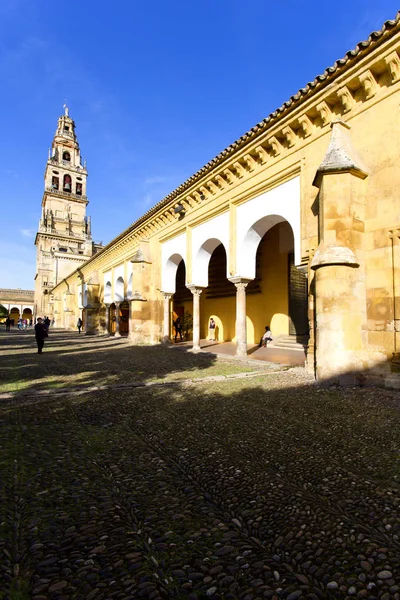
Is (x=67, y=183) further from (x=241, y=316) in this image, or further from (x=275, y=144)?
(x=275, y=144)

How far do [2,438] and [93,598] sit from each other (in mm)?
2723

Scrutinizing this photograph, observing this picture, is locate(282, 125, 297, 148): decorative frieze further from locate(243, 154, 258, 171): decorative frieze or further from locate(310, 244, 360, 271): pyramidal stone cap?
locate(310, 244, 360, 271): pyramidal stone cap

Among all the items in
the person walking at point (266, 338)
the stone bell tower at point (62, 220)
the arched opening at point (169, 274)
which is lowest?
the person walking at point (266, 338)

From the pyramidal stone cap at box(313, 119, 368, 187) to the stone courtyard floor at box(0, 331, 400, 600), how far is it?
4741 millimetres

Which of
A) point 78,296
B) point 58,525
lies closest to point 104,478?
point 58,525

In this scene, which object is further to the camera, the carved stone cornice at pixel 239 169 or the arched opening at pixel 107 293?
the arched opening at pixel 107 293

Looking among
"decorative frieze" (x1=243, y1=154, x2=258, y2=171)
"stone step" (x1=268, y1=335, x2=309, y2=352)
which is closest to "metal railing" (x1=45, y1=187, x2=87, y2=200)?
"stone step" (x1=268, y1=335, x2=309, y2=352)

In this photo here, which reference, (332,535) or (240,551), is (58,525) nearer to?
(240,551)

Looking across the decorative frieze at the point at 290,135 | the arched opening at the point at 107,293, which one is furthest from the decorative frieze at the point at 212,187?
the arched opening at the point at 107,293

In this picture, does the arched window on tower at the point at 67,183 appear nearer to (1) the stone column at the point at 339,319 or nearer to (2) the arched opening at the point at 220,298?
(2) the arched opening at the point at 220,298

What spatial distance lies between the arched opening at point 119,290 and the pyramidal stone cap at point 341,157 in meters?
18.2

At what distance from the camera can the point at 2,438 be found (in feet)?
12.1

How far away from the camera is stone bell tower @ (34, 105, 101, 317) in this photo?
57406 mm

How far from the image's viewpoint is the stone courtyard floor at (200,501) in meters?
1.72
